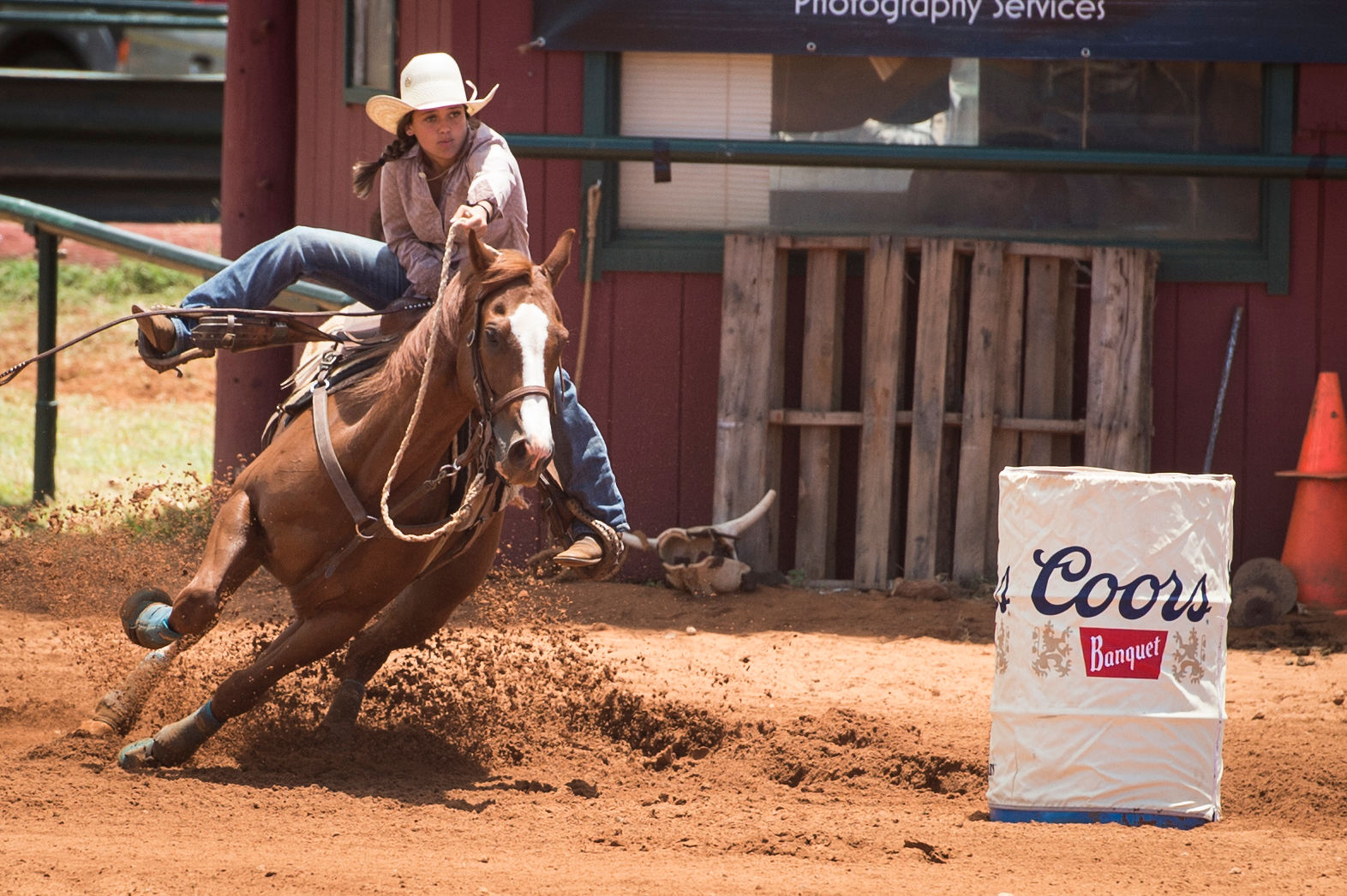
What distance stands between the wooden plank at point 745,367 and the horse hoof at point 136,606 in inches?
151

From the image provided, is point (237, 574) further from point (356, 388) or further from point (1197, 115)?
point (1197, 115)

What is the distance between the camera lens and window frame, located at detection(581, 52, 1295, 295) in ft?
28.8

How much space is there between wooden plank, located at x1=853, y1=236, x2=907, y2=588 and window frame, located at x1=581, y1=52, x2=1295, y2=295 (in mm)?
432

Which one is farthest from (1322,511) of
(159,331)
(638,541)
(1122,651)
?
(159,331)

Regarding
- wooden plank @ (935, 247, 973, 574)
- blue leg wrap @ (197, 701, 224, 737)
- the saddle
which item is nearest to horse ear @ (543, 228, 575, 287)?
the saddle

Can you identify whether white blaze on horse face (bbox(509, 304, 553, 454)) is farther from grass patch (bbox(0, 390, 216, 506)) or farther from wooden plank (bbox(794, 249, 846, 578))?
grass patch (bbox(0, 390, 216, 506))

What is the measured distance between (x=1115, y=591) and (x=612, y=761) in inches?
83.5

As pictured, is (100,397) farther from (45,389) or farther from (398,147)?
(398,147)

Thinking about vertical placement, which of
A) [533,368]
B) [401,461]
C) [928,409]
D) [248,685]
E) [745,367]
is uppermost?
[745,367]

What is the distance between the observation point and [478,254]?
5.01m

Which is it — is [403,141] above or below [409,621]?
above

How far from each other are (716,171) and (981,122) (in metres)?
1.55

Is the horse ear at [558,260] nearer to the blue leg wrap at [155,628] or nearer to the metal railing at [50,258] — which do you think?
the blue leg wrap at [155,628]

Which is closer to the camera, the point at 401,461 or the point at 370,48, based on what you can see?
the point at 401,461
